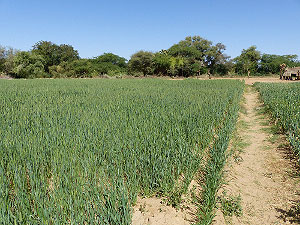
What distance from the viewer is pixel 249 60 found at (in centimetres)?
4447

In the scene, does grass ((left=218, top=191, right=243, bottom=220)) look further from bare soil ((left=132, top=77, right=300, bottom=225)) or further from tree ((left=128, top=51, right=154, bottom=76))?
tree ((left=128, top=51, right=154, bottom=76))

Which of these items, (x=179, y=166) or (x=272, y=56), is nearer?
(x=179, y=166)

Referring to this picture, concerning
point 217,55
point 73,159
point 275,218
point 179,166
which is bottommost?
point 275,218

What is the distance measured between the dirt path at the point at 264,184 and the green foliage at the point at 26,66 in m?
45.6

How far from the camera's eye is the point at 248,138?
5777 mm

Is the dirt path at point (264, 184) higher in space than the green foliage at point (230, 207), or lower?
lower

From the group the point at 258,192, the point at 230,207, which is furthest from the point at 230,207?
the point at 258,192

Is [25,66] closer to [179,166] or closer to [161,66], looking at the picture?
[161,66]

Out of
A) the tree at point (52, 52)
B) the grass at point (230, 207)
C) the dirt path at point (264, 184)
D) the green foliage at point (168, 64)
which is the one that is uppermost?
the tree at point (52, 52)

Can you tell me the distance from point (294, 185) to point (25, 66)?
47976 mm

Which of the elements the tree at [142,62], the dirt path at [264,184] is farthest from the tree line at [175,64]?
the dirt path at [264,184]

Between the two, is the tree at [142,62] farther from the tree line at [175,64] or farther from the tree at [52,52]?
the tree at [52,52]

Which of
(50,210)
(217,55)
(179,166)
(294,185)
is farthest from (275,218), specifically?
(217,55)

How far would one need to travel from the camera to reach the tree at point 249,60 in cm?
4322
